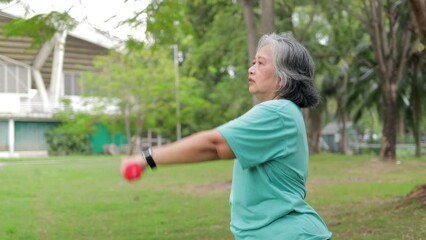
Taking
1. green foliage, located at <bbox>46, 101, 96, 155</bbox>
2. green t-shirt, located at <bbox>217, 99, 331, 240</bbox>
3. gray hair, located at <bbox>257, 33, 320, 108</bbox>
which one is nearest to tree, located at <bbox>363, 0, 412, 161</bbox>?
gray hair, located at <bbox>257, 33, 320, 108</bbox>

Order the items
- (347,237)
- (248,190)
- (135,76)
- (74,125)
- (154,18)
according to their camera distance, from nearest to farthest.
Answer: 1. (248,190)
2. (347,237)
3. (154,18)
4. (135,76)
5. (74,125)

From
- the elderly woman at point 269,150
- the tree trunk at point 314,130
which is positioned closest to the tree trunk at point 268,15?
the elderly woman at point 269,150

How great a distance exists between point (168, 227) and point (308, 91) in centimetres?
729

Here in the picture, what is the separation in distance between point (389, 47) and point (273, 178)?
2099 centimetres

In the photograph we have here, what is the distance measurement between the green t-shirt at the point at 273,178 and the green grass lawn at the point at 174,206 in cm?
535

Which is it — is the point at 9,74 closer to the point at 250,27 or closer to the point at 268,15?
the point at 268,15

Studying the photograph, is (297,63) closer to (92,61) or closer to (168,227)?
(168,227)

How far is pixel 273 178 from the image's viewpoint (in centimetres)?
245

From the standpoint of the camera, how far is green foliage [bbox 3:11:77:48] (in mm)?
8078

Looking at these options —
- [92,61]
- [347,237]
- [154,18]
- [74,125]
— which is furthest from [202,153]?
[74,125]

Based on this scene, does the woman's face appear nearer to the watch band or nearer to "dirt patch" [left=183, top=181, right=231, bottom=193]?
the watch band

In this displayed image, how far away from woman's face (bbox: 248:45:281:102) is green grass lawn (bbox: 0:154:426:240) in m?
5.42

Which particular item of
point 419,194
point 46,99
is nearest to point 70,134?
point 46,99

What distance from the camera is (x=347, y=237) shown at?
7785 millimetres
